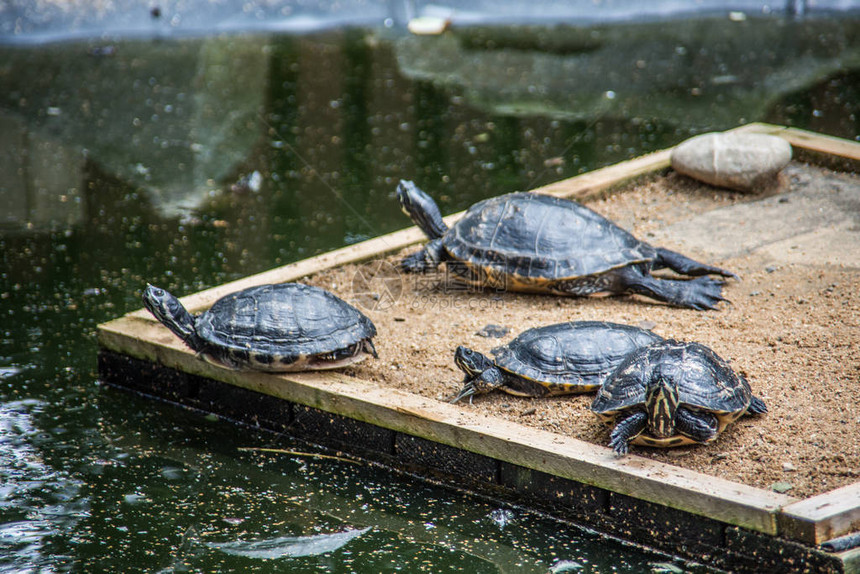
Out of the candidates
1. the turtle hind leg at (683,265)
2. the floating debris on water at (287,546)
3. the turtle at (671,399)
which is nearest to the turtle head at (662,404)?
the turtle at (671,399)

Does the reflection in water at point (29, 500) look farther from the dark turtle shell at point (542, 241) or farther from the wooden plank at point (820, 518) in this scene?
the wooden plank at point (820, 518)

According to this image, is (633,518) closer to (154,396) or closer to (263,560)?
(263,560)

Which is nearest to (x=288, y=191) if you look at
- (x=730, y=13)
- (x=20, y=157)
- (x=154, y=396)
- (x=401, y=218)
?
(x=401, y=218)

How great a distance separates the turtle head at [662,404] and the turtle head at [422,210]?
2385 mm

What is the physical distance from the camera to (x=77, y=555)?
12.2 ft

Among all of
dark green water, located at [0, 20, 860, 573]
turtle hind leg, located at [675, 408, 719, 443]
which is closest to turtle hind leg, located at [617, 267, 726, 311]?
turtle hind leg, located at [675, 408, 719, 443]

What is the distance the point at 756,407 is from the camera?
4.00 meters

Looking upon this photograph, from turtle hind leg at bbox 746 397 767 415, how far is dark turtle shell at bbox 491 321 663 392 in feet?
1.77

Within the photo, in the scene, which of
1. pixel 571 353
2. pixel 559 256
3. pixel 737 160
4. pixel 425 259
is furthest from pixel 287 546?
pixel 737 160

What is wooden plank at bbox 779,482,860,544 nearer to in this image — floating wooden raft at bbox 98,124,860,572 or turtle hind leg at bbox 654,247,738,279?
floating wooden raft at bbox 98,124,860,572

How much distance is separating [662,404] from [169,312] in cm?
232

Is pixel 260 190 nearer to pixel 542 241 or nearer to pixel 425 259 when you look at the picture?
pixel 425 259

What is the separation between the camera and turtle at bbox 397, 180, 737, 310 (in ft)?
17.1

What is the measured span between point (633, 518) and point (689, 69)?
7.81 m
